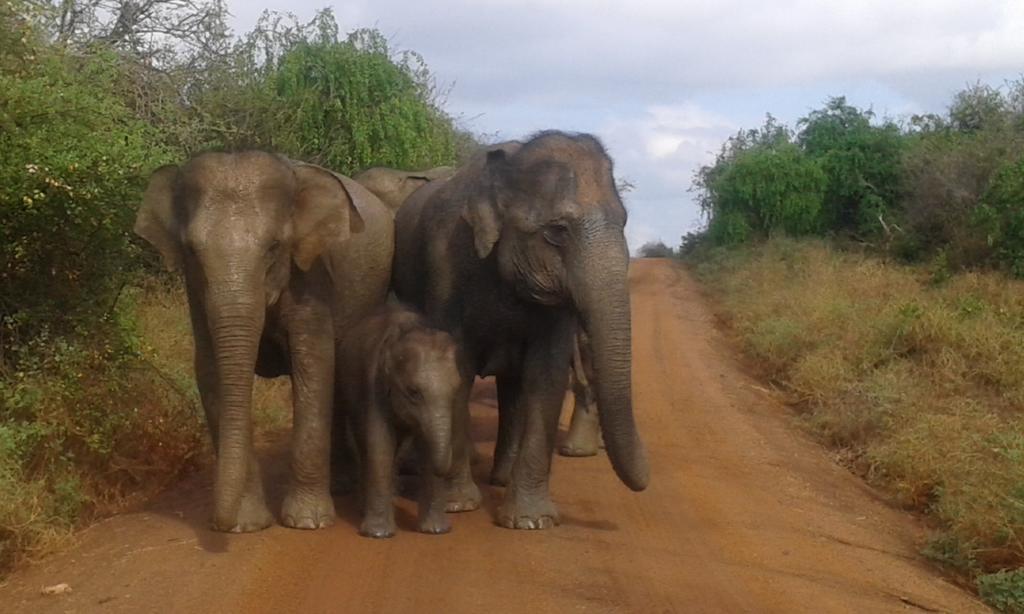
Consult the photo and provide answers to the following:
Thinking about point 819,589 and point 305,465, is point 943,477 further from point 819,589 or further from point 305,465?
point 305,465

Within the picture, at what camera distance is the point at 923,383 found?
11.6 m

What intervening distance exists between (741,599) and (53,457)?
4.34 m

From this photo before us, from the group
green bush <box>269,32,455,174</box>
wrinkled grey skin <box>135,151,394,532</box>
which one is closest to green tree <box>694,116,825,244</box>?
green bush <box>269,32,455,174</box>

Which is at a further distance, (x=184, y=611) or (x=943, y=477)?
(x=943, y=477)

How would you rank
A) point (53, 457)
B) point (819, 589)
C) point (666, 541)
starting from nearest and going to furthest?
1. point (819, 589)
2. point (666, 541)
3. point (53, 457)

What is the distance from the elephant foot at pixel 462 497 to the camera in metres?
7.86

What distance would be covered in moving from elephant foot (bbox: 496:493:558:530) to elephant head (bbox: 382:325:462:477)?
0.70m

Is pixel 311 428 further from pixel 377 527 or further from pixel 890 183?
pixel 890 183

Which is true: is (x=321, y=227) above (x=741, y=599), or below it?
above

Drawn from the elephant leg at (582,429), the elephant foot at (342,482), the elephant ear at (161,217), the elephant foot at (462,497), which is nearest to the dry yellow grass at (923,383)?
the elephant leg at (582,429)

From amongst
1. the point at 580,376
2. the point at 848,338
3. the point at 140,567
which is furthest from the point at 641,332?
the point at 140,567

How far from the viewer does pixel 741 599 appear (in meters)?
6.10

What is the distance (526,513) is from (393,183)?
460 cm

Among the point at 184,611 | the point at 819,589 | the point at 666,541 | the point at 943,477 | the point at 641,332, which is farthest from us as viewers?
the point at 641,332
